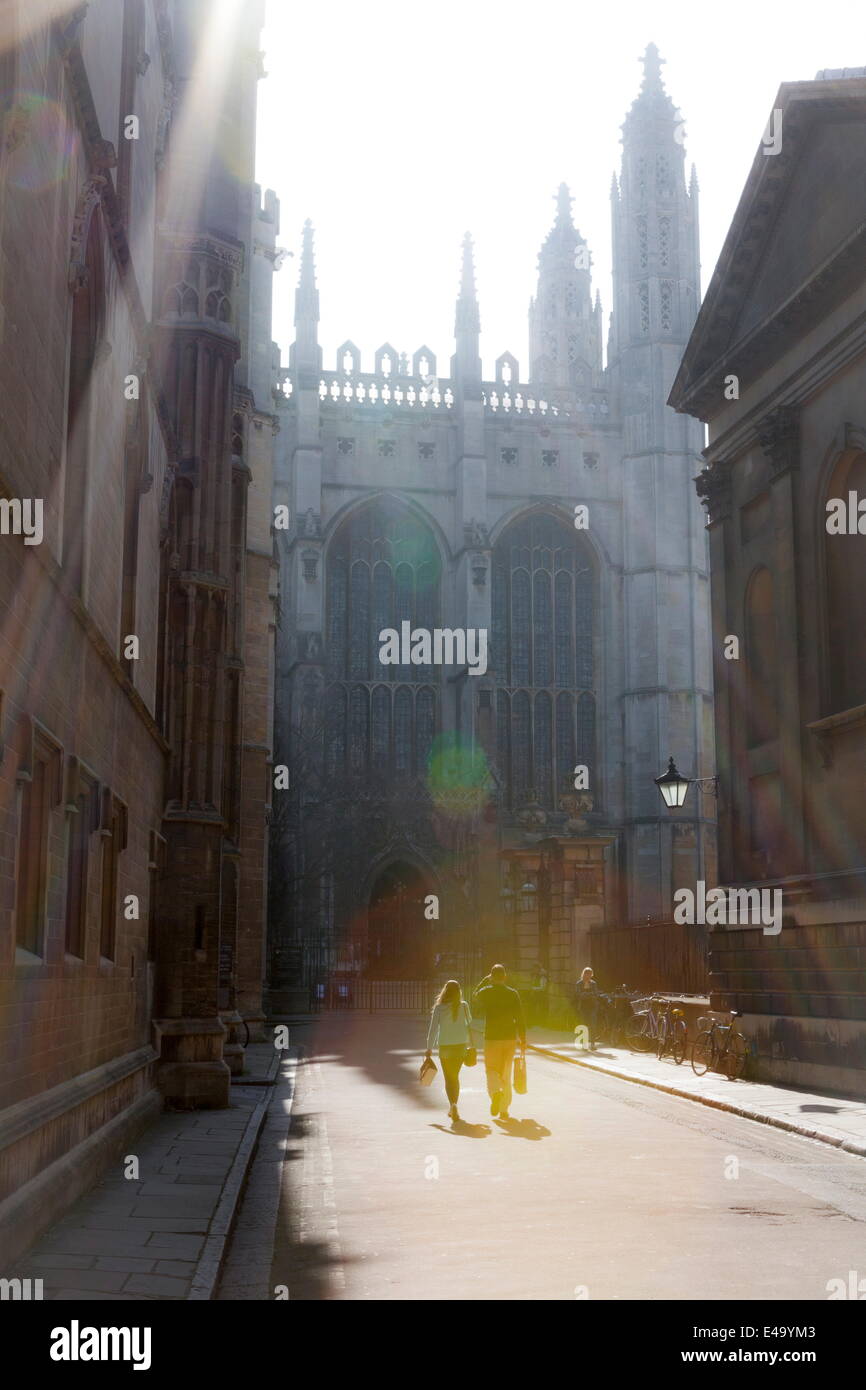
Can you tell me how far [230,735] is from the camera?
24.7 m

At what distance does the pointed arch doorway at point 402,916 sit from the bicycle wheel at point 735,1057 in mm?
30413

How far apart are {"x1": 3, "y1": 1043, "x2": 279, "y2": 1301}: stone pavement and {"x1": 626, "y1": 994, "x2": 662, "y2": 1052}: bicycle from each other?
38.7 feet

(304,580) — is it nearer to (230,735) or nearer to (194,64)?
(230,735)

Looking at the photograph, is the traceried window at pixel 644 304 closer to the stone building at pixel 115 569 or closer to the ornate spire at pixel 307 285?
the ornate spire at pixel 307 285

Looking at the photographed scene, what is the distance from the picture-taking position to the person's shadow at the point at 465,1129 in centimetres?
1462

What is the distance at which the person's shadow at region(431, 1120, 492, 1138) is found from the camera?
48.0 ft

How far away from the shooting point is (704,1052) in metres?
21.1

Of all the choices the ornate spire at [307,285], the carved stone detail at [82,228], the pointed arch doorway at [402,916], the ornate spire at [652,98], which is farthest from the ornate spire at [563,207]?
the carved stone detail at [82,228]

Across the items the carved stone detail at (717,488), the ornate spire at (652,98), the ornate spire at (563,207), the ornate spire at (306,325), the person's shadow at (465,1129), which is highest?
the ornate spire at (563,207)

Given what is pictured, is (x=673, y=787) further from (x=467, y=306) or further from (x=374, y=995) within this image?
(x=467, y=306)

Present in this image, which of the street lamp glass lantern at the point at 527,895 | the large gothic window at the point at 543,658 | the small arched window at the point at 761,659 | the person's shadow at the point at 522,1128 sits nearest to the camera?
the person's shadow at the point at 522,1128

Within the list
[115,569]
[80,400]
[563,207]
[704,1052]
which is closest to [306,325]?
[563,207]
